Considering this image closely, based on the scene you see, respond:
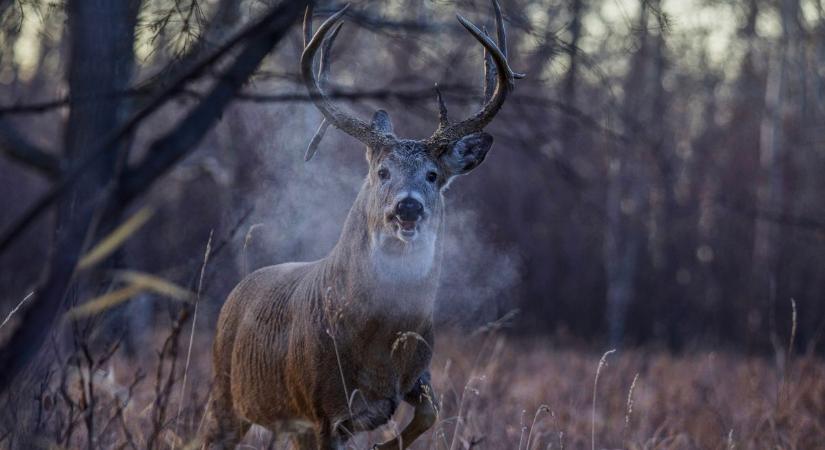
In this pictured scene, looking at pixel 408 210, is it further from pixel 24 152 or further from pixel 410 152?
pixel 24 152

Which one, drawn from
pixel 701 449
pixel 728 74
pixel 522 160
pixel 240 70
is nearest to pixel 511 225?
pixel 522 160

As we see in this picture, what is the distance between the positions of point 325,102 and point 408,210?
2.64ft

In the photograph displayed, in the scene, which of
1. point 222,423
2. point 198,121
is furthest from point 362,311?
point 198,121

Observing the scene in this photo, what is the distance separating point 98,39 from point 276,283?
3765 mm

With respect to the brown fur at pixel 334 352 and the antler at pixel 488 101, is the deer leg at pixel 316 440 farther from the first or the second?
the antler at pixel 488 101

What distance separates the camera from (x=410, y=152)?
19.0 ft

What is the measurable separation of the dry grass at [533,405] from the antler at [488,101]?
4.13 ft

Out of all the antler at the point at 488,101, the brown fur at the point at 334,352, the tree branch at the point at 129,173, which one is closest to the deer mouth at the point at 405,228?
the brown fur at the point at 334,352

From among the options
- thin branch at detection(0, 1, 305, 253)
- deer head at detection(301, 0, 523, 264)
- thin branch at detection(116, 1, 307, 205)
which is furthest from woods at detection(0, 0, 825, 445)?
thin branch at detection(0, 1, 305, 253)

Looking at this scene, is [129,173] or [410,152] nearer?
[129,173]

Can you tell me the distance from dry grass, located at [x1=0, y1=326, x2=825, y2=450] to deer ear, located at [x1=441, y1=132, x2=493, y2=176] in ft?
3.69

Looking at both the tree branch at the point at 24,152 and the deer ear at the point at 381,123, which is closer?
the deer ear at the point at 381,123

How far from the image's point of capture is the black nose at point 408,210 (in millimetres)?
5312

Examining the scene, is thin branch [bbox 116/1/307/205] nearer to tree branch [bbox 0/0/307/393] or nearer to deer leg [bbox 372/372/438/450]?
tree branch [bbox 0/0/307/393]
